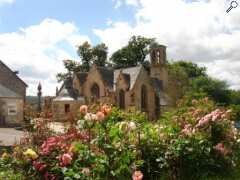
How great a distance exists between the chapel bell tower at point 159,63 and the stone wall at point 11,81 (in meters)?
26.1

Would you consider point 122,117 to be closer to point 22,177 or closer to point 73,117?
point 73,117

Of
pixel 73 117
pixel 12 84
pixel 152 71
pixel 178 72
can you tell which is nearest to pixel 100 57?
pixel 152 71

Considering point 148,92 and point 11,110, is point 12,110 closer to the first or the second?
point 11,110

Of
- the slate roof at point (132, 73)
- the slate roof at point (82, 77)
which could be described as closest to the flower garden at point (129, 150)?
the slate roof at point (132, 73)

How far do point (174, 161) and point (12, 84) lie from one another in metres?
44.5

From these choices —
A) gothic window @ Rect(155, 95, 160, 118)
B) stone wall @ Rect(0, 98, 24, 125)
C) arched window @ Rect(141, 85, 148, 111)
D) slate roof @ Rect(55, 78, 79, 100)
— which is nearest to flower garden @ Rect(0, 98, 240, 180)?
stone wall @ Rect(0, 98, 24, 125)

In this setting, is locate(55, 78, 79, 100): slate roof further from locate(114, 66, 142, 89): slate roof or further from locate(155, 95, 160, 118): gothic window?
locate(155, 95, 160, 118): gothic window

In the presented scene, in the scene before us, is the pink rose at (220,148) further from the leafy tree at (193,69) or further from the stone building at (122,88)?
the leafy tree at (193,69)

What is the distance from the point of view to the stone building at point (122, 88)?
214 feet

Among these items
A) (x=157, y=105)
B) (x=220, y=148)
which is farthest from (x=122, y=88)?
(x=220, y=148)

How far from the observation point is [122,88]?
216 feet

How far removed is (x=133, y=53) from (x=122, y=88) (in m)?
18.0

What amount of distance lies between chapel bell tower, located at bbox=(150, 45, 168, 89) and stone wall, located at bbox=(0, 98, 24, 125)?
1221 inches

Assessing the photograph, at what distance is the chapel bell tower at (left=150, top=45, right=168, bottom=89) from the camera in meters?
71.1
